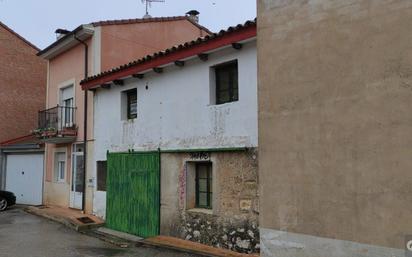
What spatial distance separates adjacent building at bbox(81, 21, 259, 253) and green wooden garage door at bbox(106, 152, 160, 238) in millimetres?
26

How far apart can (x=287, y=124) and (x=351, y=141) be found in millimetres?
1083

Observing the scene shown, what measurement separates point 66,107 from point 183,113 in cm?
718

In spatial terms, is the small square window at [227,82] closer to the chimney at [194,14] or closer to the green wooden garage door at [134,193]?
the green wooden garage door at [134,193]

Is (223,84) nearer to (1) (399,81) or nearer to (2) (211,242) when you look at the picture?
(2) (211,242)

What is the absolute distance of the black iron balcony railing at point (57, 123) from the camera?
15281 mm

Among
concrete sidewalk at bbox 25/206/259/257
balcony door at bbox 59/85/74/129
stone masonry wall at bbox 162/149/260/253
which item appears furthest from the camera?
balcony door at bbox 59/85/74/129

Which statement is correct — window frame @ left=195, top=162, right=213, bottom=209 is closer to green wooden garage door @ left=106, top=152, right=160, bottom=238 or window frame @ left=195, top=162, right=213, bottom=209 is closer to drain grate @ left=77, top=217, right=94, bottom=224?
green wooden garage door @ left=106, top=152, right=160, bottom=238

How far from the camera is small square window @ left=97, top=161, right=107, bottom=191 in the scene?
1351 cm

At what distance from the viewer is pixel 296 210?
6469 millimetres

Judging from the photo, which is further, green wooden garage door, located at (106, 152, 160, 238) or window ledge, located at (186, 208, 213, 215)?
green wooden garage door, located at (106, 152, 160, 238)

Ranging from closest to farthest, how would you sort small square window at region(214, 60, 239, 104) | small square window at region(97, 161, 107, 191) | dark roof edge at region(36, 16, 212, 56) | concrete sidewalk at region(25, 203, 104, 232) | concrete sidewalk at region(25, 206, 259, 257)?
1. concrete sidewalk at region(25, 206, 259, 257)
2. small square window at region(214, 60, 239, 104)
3. concrete sidewalk at region(25, 203, 104, 232)
4. small square window at region(97, 161, 107, 191)
5. dark roof edge at region(36, 16, 212, 56)

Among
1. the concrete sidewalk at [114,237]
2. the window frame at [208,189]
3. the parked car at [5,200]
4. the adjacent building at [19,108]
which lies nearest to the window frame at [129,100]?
the concrete sidewalk at [114,237]

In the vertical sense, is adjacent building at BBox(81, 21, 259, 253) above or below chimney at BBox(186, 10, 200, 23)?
below

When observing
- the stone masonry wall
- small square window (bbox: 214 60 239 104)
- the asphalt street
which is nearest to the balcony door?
the asphalt street
